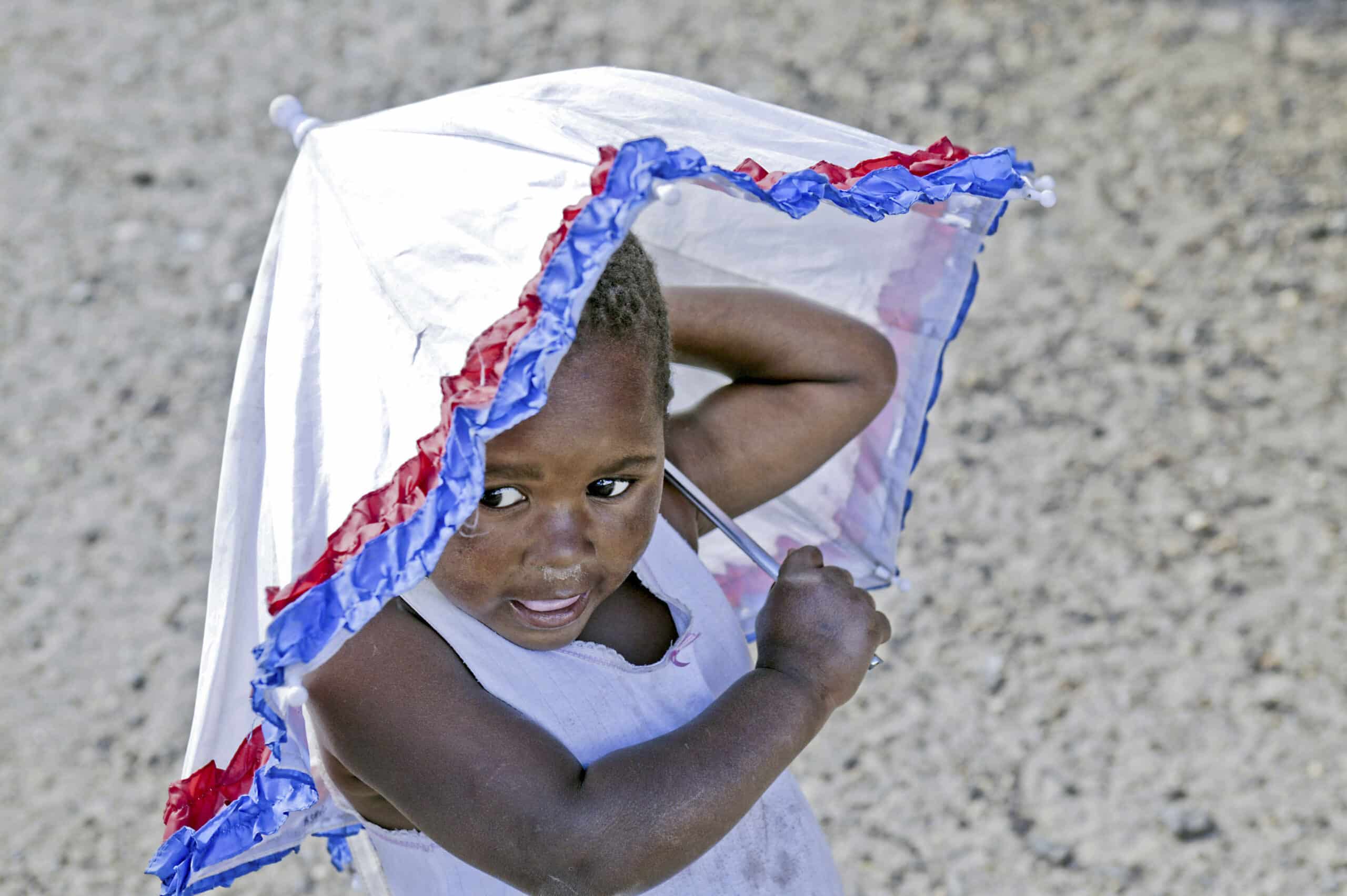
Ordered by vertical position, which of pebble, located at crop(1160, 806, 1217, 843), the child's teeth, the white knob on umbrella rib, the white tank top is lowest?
pebble, located at crop(1160, 806, 1217, 843)

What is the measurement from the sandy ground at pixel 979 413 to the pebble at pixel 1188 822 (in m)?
0.01

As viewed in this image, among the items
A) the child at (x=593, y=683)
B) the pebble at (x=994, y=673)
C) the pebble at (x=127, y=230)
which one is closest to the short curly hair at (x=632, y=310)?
the child at (x=593, y=683)

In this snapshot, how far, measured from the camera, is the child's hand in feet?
4.78

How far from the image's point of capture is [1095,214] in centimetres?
390

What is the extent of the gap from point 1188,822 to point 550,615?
5.89 feet

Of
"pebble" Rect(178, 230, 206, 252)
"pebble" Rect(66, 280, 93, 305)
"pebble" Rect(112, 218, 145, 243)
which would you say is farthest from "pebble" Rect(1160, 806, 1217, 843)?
"pebble" Rect(112, 218, 145, 243)

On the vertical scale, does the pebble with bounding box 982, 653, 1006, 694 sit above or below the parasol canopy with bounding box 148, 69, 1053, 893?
below

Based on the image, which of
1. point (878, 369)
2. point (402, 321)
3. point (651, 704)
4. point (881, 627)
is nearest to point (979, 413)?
point (878, 369)

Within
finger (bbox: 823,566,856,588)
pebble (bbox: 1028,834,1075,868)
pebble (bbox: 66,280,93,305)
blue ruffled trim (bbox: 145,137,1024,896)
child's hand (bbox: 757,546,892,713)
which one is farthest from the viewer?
pebble (bbox: 66,280,93,305)

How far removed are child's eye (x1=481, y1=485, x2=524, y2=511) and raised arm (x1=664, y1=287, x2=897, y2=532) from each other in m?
0.50

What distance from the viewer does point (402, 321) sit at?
1192mm

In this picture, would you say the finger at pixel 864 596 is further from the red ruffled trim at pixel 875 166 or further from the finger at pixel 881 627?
the red ruffled trim at pixel 875 166

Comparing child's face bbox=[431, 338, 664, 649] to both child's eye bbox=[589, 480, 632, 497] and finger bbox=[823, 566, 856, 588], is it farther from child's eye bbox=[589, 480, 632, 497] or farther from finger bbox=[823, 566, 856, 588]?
finger bbox=[823, 566, 856, 588]

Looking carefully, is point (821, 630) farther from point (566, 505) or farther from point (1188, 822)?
point (1188, 822)
